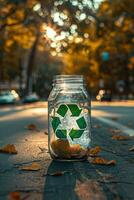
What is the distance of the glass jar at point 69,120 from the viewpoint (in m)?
8.41

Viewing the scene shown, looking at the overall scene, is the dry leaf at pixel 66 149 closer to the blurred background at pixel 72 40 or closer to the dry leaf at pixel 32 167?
the dry leaf at pixel 32 167

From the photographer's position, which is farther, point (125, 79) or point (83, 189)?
point (125, 79)

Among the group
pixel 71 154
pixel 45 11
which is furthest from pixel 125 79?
pixel 71 154

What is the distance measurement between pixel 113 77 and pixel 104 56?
1994 cm

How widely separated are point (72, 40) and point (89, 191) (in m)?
23.1

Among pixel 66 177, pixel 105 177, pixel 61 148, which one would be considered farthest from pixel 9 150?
pixel 105 177

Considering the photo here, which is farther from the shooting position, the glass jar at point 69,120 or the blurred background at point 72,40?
the blurred background at point 72,40

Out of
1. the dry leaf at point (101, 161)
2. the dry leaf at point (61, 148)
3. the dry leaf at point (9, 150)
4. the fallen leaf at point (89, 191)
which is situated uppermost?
the dry leaf at point (61, 148)

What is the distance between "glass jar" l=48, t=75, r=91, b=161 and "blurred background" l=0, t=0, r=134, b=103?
6.26 metres

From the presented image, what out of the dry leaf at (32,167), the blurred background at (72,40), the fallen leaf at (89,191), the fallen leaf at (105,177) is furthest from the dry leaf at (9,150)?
the blurred background at (72,40)

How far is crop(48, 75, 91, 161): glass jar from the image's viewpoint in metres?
8.41

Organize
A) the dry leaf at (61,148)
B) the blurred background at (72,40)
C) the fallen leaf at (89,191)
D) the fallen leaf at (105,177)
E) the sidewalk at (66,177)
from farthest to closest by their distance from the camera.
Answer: the blurred background at (72,40), the dry leaf at (61,148), the fallen leaf at (105,177), the sidewalk at (66,177), the fallen leaf at (89,191)

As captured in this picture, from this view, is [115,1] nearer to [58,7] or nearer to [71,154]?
[58,7]

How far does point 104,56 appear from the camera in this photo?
236 feet
